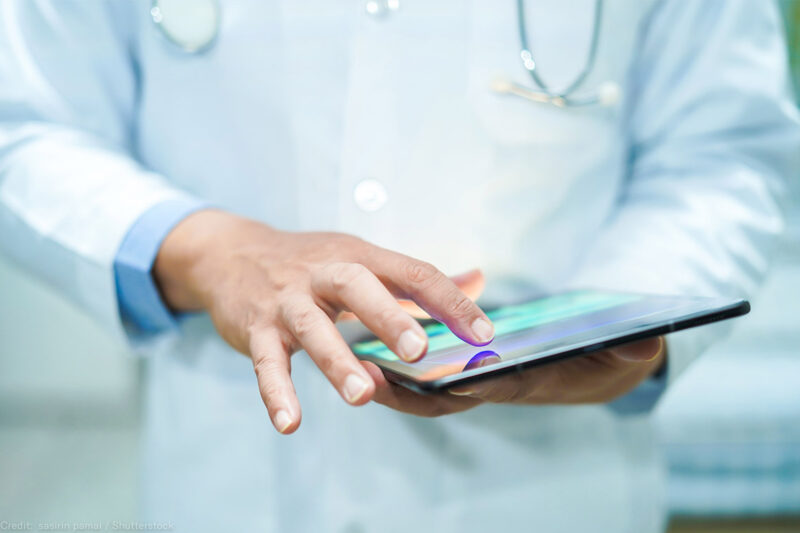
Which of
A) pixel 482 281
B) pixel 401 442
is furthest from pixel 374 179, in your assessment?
pixel 401 442

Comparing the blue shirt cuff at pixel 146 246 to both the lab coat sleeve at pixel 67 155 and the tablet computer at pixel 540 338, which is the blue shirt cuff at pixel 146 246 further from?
the tablet computer at pixel 540 338

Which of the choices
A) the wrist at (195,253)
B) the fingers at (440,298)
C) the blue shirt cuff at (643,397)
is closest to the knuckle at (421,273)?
the fingers at (440,298)

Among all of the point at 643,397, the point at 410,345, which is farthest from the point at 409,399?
the point at 643,397

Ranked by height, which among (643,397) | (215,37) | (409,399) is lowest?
(643,397)

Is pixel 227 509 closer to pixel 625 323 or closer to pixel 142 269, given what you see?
pixel 142 269

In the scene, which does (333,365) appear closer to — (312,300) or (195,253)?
(312,300)

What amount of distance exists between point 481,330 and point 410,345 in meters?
0.04

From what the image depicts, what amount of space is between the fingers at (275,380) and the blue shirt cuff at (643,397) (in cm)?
33

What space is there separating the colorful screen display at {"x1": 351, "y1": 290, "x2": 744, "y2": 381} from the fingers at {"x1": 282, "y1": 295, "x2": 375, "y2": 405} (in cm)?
2

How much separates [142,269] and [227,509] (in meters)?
0.21

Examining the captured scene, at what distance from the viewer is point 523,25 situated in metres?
0.39

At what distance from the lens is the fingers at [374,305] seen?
0.85ft

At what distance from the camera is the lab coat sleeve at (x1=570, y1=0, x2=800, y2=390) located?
19.2 inches

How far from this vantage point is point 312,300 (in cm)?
29
